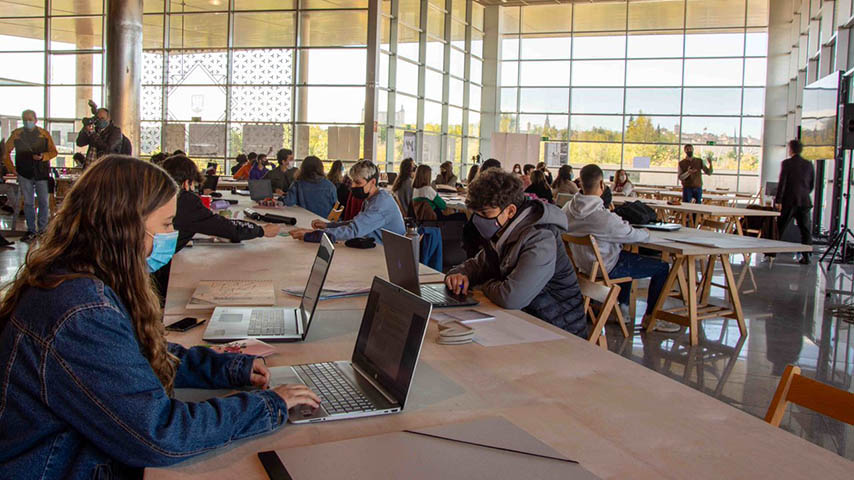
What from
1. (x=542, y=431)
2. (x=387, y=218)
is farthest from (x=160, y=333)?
(x=387, y=218)

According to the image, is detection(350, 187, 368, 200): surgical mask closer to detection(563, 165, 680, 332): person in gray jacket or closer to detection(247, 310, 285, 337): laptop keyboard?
detection(563, 165, 680, 332): person in gray jacket

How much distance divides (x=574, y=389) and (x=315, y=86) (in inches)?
574

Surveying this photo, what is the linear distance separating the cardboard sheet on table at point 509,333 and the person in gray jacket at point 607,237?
8.77 ft

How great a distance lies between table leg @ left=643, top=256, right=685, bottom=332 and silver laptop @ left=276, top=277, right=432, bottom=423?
150 inches

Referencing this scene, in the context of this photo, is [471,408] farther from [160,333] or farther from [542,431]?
[160,333]

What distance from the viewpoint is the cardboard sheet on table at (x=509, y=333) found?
85.4 inches

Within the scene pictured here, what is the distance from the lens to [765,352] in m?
4.88

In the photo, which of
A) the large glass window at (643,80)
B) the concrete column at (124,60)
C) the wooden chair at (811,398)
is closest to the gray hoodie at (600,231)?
the wooden chair at (811,398)

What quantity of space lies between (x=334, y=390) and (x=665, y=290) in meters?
4.06

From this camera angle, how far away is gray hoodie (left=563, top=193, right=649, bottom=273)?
5.09 m

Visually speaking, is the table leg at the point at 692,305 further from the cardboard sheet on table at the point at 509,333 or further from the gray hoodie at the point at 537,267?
the cardboard sheet on table at the point at 509,333

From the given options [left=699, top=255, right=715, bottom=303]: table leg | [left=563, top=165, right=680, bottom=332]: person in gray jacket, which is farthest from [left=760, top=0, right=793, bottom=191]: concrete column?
[left=563, top=165, right=680, bottom=332]: person in gray jacket

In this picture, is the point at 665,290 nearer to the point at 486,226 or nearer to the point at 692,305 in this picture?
the point at 692,305

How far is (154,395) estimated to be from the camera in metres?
1.28
